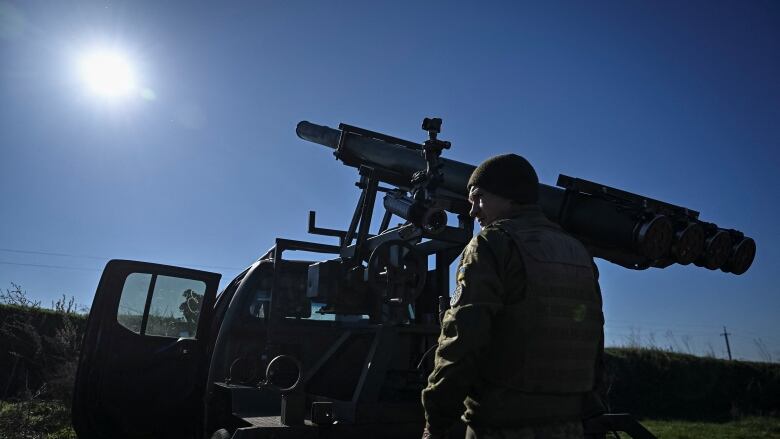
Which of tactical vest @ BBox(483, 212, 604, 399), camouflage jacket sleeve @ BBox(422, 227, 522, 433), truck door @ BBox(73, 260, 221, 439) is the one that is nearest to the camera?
camouflage jacket sleeve @ BBox(422, 227, 522, 433)

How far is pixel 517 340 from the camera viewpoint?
7.32 feet

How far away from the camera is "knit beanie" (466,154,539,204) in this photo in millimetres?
→ 2482

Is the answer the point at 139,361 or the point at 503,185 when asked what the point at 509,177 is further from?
the point at 139,361

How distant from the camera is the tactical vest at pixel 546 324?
2.22 meters

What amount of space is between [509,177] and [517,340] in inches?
27.0

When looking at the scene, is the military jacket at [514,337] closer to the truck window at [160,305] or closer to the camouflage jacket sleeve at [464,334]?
the camouflage jacket sleeve at [464,334]

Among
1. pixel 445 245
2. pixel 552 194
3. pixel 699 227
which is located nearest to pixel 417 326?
pixel 445 245

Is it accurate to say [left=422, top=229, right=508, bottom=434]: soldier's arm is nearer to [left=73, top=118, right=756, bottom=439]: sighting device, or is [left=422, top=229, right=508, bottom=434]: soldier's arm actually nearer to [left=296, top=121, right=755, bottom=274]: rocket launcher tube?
[left=73, top=118, right=756, bottom=439]: sighting device

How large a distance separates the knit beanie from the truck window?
12.7 ft

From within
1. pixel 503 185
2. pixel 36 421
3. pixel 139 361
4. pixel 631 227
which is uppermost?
pixel 631 227

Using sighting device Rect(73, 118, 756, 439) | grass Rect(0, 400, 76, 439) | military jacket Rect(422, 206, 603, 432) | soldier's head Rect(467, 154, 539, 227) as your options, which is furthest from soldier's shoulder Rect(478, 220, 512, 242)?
grass Rect(0, 400, 76, 439)

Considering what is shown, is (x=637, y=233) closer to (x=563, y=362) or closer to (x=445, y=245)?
(x=445, y=245)

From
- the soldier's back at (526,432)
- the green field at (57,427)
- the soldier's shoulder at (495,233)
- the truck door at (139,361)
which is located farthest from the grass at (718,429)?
the soldier's shoulder at (495,233)

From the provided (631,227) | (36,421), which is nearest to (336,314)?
(631,227)
